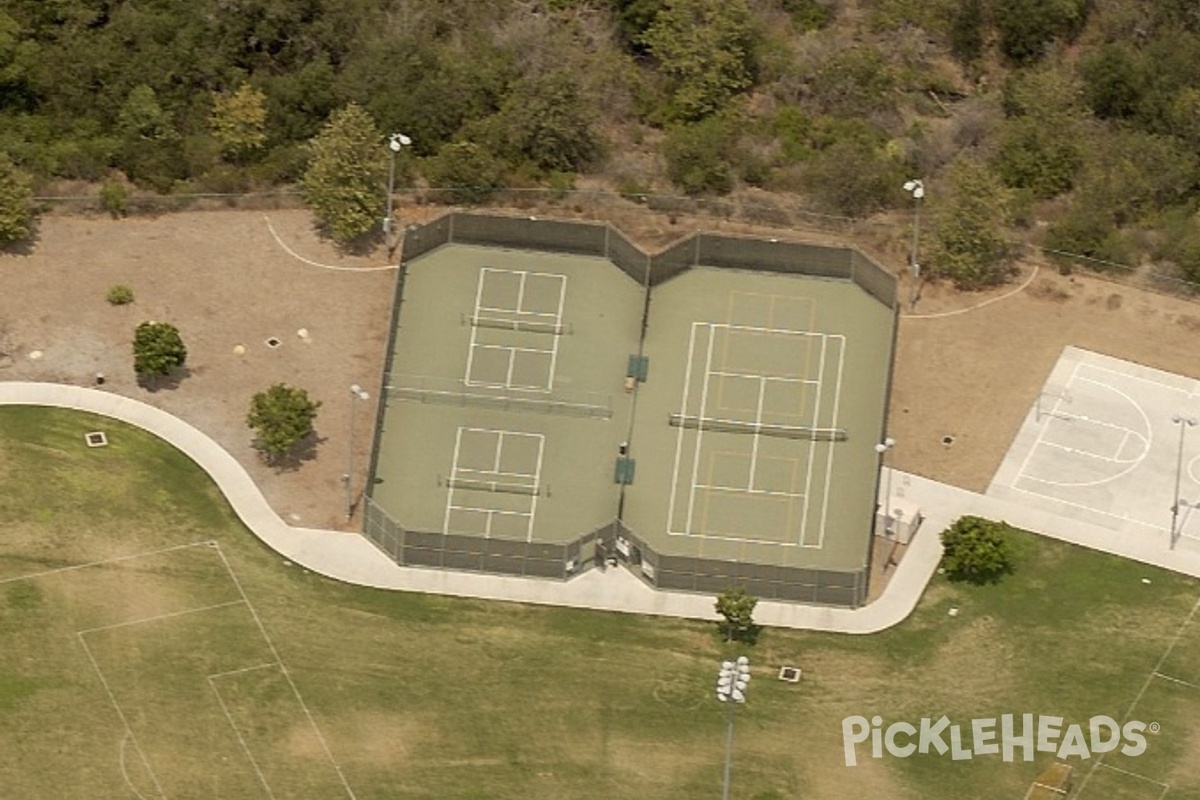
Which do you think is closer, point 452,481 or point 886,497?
point 886,497

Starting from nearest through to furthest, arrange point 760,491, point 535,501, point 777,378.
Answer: point 535,501 → point 760,491 → point 777,378

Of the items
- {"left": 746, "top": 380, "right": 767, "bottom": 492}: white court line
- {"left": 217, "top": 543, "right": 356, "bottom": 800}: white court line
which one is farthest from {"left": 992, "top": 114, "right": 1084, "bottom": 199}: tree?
{"left": 217, "top": 543, "right": 356, "bottom": 800}: white court line

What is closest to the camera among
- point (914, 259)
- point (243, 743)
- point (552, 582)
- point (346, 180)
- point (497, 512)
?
point (243, 743)

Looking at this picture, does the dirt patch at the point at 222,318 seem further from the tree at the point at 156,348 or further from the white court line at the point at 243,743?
the white court line at the point at 243,743

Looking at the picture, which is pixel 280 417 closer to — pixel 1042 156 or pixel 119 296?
pixel 119 296

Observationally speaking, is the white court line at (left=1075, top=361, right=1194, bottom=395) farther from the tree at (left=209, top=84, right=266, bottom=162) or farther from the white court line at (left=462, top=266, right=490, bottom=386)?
the tree at (left=209, top=84, right=266, bottom=162)

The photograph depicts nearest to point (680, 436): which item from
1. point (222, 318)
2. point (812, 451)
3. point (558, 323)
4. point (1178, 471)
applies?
point (812, 451)

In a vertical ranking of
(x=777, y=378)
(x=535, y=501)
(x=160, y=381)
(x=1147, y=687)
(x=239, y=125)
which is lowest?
(x=1147, y=687)

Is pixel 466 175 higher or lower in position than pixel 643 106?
lower
